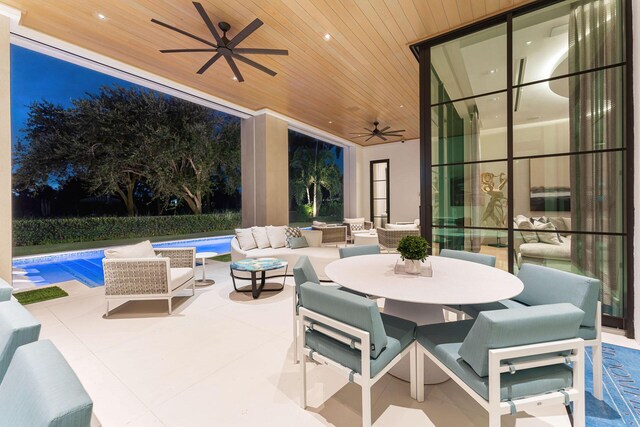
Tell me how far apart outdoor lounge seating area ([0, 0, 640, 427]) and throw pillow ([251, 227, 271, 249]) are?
0.05m

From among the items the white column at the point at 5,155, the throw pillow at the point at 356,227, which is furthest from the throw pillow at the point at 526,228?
the white column at the point at 5,155

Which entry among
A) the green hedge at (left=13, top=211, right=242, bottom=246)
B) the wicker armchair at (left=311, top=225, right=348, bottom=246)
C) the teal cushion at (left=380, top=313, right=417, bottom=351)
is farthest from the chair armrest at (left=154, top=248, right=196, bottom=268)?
the green hedge at (left=13, top=211, right=242, bottom=246)

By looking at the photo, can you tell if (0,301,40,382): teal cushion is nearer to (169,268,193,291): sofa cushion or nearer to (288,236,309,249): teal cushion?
(169,268,193,291): sofa cushion

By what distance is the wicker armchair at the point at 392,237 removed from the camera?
5.20 meters

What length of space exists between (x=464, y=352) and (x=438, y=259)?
1312 millimetres

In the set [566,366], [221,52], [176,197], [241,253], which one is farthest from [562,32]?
[176,197]

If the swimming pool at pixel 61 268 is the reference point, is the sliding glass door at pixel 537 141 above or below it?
above

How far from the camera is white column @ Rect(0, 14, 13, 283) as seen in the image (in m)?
2.94

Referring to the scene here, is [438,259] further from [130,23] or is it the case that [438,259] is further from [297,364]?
[130,23]

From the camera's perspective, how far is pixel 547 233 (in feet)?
9.55

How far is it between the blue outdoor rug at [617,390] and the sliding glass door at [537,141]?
624 millimetres

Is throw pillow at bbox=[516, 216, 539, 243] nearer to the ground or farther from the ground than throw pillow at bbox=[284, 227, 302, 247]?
farther from the ground

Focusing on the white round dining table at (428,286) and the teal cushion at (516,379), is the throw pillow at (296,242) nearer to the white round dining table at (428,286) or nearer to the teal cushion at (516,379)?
the white round dining table at (428,286)

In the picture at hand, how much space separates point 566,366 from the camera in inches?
49.9
